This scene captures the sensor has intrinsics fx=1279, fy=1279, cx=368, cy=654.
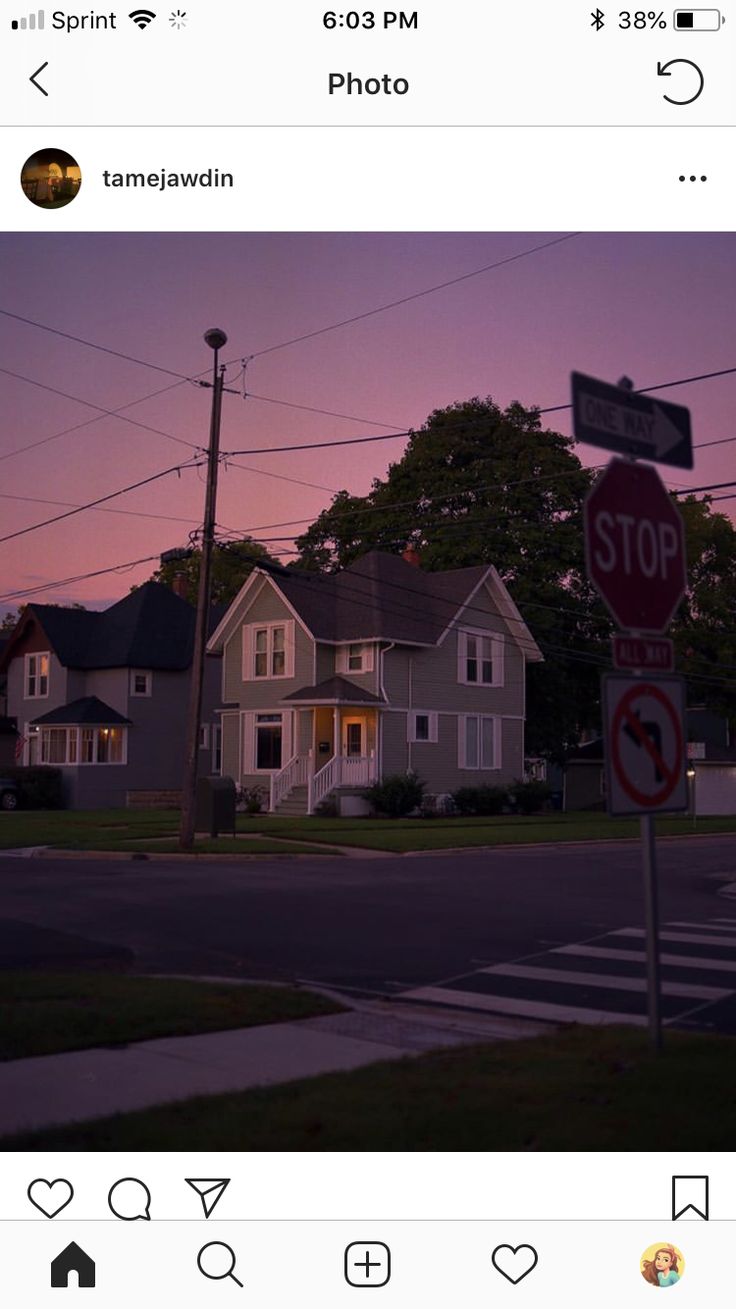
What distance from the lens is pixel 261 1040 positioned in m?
8.59

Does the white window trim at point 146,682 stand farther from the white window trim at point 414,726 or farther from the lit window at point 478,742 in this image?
the lit window at point 478,742

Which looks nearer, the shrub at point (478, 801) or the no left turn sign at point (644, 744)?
the no left turn sign at point (644, 744)

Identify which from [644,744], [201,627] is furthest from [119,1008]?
[201,627]

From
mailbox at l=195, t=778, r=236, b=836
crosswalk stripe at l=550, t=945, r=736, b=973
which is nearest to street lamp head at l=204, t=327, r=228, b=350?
mailbox at l=195, t=778, r=236, b=836

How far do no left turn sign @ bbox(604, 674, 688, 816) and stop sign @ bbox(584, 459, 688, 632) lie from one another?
34cm

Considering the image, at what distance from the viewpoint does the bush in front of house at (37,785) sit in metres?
47.7

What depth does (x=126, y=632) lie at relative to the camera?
52344 mm

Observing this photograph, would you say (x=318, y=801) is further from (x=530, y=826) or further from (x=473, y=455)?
(x=473, y=455)

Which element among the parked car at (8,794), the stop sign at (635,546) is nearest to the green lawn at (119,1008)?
the stop sign at (635,546)

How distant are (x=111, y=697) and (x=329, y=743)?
11935 millimetres

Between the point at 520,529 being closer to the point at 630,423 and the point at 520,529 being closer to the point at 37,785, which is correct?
the point at 37,785

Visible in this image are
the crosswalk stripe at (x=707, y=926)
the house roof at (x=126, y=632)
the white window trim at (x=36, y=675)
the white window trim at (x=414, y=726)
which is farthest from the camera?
the white window trim at (x=36, y=675)
